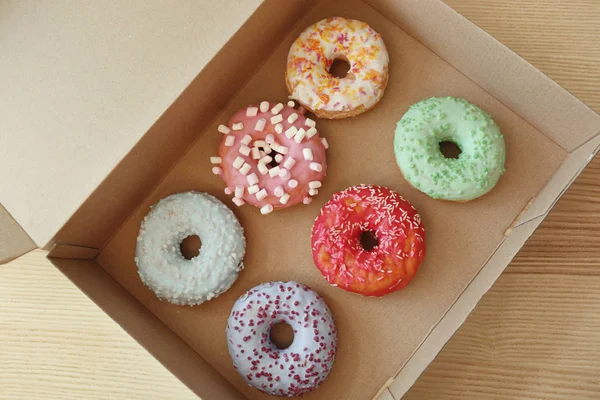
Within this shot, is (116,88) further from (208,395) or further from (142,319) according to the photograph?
(208,395)

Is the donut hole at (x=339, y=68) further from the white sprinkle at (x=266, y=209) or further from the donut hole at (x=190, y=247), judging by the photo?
the donut hole at (x=190, y=247)

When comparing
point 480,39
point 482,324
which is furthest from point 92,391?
point 480,39

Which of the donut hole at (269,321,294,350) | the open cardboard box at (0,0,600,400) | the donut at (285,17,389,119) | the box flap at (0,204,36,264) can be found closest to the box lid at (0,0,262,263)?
the box flap at (0,204,36,264)

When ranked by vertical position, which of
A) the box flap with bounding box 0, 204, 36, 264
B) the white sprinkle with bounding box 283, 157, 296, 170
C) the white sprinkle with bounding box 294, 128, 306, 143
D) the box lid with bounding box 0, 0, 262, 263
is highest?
the white sprinkle with bounding box 294, 128, 306, 143

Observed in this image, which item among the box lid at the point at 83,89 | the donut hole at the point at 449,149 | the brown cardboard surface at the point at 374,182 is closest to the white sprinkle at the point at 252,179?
the brown cardboard surface at the point at 374,182

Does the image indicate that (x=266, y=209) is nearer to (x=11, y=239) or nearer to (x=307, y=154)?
(x=307, y=154)

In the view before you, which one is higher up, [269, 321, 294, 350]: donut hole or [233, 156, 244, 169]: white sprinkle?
[233, 156, 244, 169]: white sprinkle

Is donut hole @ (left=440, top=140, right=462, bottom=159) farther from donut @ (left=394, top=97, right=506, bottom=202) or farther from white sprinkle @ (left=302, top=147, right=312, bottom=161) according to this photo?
white sprinkle @ (left=302, top=147, right=312, bottom=161)
